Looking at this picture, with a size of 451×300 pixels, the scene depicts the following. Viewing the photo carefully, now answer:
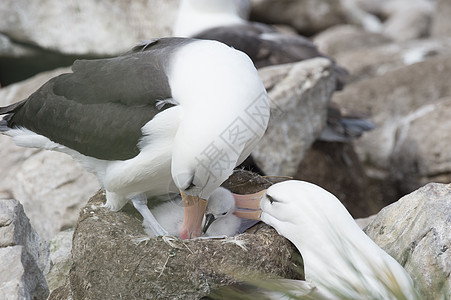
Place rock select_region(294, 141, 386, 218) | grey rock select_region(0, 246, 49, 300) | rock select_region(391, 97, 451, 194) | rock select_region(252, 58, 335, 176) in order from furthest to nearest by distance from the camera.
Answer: rock select_region(391, 97, 451, 194)
rock select_region(294, 141, 386, 218)
rock select_region(252, 58, 335, 176)
grey rock select_region(0, 246, 49, 300)

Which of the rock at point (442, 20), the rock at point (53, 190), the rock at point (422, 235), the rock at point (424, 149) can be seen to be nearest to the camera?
the rock at point (422, 235)

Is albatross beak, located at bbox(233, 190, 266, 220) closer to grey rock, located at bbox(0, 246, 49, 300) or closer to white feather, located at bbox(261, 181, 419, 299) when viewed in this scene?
white feather, located at bbox(261, 181, 419, 299)

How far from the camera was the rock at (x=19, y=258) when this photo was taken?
13.9ft

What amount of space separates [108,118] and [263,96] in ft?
2.85

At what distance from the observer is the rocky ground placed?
12.9ft

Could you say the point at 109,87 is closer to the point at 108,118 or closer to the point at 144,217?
the point at 108,118

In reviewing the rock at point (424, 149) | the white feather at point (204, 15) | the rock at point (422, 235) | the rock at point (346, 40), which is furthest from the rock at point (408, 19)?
the rock at point (422, 235)

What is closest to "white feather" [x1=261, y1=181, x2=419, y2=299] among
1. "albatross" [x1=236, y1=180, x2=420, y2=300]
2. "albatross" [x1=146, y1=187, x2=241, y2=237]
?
"albatross" [x1=236, y1=180, x2=420, y2=300]

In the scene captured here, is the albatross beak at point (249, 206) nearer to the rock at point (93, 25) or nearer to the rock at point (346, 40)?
the rock at point (93, 25)

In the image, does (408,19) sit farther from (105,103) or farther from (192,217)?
(105,103)

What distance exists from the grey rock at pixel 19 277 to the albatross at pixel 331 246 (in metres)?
1.41

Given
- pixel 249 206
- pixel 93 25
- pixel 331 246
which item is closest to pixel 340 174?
pixel 249 206

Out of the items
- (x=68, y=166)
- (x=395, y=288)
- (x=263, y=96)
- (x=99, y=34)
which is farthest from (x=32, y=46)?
(x=395, y=288)

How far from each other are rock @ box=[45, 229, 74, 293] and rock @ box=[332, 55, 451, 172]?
448 cm
